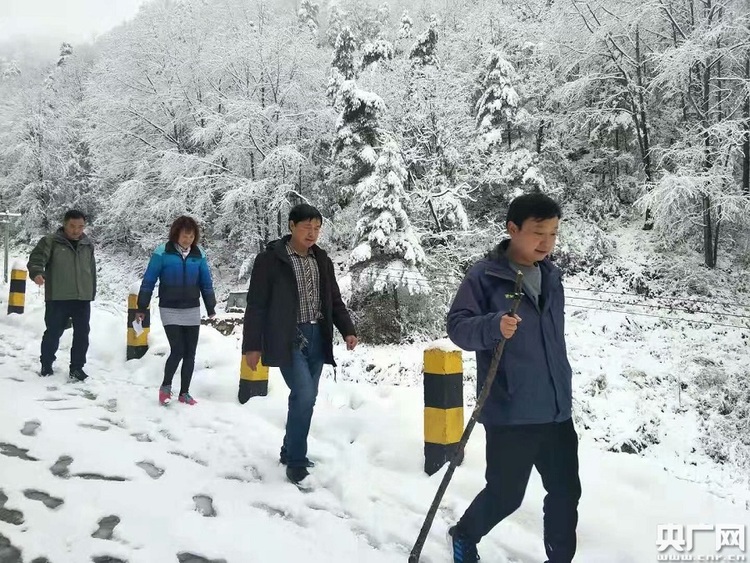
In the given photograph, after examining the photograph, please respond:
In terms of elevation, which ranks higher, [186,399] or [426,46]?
[426,46]

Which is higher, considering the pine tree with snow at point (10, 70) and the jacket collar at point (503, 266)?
the pine tree with snow at point (10, 70)

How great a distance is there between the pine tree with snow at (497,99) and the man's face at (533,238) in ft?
49.5

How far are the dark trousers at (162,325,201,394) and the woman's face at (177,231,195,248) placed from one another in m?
0.78

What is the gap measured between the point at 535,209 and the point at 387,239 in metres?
9.94

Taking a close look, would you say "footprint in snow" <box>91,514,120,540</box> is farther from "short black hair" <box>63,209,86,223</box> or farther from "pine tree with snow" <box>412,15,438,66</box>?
"pine tree with snow" <box>412,15,438,66</box>

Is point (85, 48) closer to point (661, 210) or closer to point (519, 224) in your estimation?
point (661, 210)

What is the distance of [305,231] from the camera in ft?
11.6

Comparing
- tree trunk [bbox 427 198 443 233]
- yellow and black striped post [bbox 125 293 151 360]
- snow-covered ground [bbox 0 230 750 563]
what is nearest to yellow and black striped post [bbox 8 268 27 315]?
snow-covered ground [bbox 0 230 750 563]

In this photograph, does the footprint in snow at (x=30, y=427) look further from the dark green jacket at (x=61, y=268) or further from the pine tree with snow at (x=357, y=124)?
the pine tree with snow at (x=357, y=124)

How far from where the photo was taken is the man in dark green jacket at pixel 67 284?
226 inches

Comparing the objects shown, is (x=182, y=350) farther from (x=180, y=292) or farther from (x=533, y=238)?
(x=533, y=238)

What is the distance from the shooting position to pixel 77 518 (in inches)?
107

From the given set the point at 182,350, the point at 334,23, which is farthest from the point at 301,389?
the point at 334,23

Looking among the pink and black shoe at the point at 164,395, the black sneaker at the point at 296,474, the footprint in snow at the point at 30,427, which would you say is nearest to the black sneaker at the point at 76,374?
the pink and black shoe at the point at 164,395
